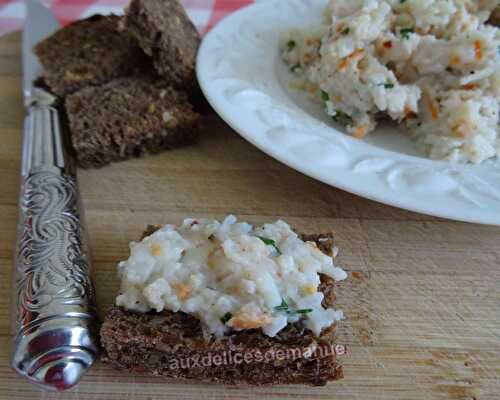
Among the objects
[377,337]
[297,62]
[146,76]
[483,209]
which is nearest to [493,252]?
[483,209]

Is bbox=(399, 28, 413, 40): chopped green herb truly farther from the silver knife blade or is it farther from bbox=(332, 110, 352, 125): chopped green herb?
the silver knife blade

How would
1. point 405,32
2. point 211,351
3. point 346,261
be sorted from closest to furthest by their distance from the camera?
point 211,351, point 346,261, point 405,32

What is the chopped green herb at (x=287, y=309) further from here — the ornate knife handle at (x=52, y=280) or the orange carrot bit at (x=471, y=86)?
the orange carrot bit at (x=471, y=86)

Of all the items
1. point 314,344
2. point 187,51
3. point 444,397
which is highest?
point 187,51

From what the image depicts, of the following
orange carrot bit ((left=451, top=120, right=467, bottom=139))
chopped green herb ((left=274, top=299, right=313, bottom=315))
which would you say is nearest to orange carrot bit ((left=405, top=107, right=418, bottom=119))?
orange carrot bit ((left=451, top=120, right=467, bottom=139))

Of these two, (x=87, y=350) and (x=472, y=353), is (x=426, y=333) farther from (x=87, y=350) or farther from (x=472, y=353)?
(x=87, y=350)

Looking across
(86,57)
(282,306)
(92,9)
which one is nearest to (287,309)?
(282,306)

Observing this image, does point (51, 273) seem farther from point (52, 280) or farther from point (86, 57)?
point (86, 57)
